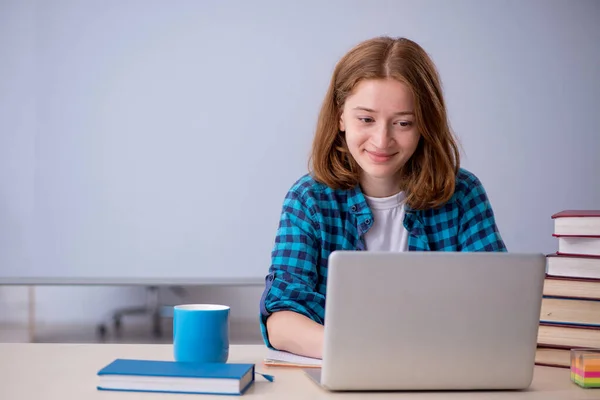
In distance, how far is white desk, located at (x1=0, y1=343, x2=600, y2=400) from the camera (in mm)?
991

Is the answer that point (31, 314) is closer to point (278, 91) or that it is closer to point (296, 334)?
point (278, 91)

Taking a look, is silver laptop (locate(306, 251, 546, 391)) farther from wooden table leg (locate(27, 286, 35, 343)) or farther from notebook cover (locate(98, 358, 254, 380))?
wooden table leg (locate(27, 286, 35, 343))

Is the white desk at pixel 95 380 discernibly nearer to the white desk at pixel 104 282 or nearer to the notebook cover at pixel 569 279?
the notebook cover at pixel 569 279

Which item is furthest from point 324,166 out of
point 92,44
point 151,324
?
point 92,44

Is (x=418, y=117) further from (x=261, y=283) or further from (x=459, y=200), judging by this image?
(x=261, y=283)

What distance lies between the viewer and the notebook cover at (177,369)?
3.27 ft

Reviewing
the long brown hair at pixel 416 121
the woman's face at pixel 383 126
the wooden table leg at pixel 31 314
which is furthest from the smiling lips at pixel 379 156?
the wooden table leg at pixel 31 314

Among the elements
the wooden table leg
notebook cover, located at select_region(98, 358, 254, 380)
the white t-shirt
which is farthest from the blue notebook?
the wooden table leg

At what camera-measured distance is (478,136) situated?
329cm

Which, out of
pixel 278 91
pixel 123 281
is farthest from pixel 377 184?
pixel 123 281

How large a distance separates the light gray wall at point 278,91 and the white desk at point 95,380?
1.71m

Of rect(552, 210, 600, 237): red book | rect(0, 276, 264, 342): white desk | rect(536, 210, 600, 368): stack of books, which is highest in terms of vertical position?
rect(552, 210, 600, 237): red book

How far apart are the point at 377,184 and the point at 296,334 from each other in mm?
529

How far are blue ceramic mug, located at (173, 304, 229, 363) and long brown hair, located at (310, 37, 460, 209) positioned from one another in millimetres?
632
